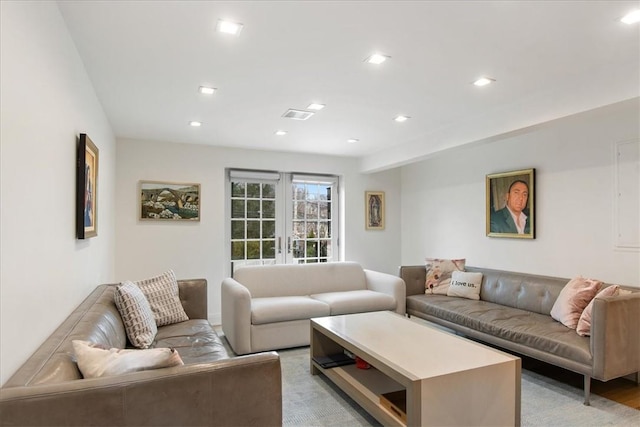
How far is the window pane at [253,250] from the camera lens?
17.7 ft

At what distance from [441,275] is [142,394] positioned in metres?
3.98

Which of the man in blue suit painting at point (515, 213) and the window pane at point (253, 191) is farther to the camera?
the window pane at point (253, 191)

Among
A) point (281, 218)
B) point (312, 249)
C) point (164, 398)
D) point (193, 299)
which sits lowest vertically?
point (193, 299)

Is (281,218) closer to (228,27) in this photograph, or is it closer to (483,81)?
(483,81)

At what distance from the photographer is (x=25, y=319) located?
1.41 metres

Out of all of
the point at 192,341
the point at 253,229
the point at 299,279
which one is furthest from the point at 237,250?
the point at 192,341

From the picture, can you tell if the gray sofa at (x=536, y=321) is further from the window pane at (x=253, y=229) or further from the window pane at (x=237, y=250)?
the window pane at (x=237, y=250)

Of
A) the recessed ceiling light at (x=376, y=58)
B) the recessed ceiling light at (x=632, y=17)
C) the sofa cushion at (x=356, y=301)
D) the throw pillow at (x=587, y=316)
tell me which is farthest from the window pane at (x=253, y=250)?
the recessed ceiling light at (x=632, y=17)

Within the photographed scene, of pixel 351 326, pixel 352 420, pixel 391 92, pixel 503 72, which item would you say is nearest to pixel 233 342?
pixel 351 326

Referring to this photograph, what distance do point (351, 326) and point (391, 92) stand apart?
191 cm

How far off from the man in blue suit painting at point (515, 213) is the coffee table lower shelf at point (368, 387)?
2522 mm

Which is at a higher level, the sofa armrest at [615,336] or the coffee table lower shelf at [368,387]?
the sofa armrest at [615,336]

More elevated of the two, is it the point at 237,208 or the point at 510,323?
the point at 237,208

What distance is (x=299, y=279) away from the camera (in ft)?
14.9
